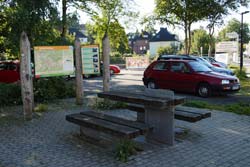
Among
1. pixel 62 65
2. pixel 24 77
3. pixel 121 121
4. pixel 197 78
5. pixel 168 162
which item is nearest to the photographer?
pixel 168 162

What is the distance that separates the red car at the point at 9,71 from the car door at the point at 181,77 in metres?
8.38

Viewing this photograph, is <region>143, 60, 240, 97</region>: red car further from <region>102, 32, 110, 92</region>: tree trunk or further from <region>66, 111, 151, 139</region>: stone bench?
<region>66, 111, 151, 139</region>: stone bench

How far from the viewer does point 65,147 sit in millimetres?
5809

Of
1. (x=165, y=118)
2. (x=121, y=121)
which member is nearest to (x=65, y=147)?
(x=121, y=121)

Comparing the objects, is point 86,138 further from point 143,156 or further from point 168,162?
point 168,162

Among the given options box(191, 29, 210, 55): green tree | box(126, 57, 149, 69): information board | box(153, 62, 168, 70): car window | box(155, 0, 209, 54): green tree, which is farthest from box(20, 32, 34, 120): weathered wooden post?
box(191, 29, 210, 55): green tree

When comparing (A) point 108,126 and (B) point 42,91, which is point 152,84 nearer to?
(B) point 42,91

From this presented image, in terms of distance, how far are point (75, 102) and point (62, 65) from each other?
4.65 feet

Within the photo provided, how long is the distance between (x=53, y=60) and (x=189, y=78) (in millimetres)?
6088

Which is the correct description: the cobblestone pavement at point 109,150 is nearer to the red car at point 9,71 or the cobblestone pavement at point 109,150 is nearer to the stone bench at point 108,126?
the stone bench at point 108,126

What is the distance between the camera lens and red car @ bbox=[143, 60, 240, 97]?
12.6 meters

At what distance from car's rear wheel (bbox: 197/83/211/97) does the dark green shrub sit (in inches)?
284

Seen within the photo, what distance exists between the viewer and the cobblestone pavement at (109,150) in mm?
4961

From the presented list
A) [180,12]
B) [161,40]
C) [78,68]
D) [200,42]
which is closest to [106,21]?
[180,12]
